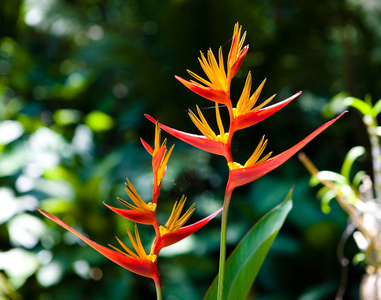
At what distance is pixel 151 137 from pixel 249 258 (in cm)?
254

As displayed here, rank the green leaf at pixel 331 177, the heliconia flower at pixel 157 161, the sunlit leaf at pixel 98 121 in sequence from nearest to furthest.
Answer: the heliconia flower at pixel 157 161 < the green leaf at pixel 331 177 < the sunlit leaf at pixel 98 121

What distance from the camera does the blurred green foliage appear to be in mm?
1854

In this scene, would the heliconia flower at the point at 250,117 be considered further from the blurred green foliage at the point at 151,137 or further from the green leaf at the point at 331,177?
the blurred green foliage at the point at 151,137

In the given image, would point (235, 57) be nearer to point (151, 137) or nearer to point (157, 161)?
point (157, 161)

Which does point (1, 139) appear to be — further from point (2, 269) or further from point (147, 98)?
point (147, 98)

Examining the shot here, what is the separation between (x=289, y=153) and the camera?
0.25 meters

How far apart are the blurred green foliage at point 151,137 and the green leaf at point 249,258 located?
70 cm

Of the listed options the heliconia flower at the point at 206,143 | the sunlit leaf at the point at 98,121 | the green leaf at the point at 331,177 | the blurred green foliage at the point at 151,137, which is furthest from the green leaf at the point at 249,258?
the sunlit leaf at the point at 98,121

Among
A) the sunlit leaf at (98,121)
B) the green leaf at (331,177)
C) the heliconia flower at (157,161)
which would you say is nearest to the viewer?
the heliconia flower at (157,161)

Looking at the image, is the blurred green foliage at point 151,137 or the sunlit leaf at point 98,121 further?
the sunlit leaf at point 98,121

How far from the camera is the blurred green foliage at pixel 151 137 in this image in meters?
1.85

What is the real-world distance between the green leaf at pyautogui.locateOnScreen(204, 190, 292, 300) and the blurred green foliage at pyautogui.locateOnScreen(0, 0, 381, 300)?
700mm

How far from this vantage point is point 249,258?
0.34 metres

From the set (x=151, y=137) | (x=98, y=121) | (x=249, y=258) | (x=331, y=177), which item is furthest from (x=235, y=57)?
(x=151, y=137)
